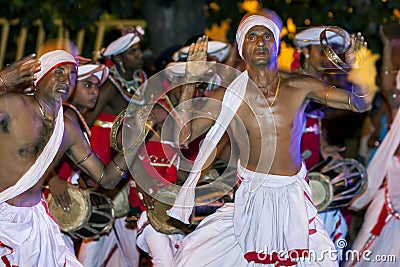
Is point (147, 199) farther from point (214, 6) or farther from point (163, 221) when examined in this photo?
point (214, 6)

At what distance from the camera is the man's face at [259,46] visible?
7.06m

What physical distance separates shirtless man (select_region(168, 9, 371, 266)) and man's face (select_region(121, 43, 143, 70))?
7.51 ft

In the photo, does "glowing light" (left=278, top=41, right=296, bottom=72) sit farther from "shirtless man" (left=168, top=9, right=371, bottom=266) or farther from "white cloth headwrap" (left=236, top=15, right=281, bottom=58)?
"shirtless man" (left=168, top=9, right=371, bottom=266)

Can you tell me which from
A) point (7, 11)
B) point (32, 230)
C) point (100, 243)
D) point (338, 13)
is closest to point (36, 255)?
point (32, 230)

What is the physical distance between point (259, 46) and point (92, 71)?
6.75ft

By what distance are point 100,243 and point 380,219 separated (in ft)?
7.78

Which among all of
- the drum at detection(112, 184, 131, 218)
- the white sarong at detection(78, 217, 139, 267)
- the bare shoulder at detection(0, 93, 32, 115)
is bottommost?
the white sarong at detection(78, 217, 139, 267)

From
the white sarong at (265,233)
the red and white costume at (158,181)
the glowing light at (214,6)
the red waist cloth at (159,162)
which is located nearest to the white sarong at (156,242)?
the red and white costume at (158,181)

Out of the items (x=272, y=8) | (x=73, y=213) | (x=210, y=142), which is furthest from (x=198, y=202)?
(x=272, y=8)

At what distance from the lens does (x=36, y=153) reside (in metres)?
6.91

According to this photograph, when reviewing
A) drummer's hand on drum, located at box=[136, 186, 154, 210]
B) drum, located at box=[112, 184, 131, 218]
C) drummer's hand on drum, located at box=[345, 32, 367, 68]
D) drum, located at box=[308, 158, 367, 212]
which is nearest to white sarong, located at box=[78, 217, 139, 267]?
drum, located at box=[112, 184, 131, 218]

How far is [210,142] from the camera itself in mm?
7070

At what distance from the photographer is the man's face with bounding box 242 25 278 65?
7.06 metres

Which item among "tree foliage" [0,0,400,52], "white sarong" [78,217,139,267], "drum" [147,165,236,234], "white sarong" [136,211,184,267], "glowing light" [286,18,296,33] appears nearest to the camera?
"drum" [147,165,236,234]
